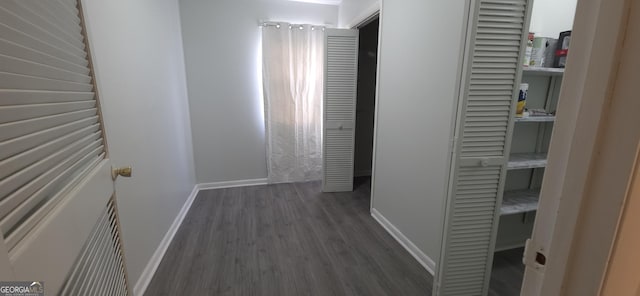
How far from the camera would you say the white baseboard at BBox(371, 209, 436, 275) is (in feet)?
6.19

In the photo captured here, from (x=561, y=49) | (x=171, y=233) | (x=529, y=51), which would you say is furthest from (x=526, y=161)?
(x=171, y=233)

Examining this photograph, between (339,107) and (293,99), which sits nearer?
(339,107)

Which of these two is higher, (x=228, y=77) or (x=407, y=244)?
(x=228, y=77)

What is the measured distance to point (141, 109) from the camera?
181 cm

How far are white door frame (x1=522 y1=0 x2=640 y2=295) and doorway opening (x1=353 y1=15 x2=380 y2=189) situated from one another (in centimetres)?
324

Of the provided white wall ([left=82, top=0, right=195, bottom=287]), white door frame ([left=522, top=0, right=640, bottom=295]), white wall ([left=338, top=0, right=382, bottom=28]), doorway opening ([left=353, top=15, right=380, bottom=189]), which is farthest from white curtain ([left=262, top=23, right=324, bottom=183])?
white door frame ([left=522, top=0, right=640, bottom=295])

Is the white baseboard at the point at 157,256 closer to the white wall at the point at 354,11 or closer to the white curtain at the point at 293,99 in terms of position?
the white curtain at the point at 293,99

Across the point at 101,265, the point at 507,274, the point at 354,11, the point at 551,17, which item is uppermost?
the point at 354,11

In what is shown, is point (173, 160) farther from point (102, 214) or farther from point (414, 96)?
point (414, 96)

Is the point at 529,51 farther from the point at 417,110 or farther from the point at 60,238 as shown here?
the point at 60,238

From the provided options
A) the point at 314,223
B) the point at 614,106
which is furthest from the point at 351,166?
the point at 614,106

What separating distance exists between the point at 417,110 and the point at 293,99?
1.90 m

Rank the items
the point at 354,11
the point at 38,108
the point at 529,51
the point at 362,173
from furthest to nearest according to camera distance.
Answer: the point at 362,173 < the point at 354,11 < the point at 529,51 < the point at 38,108

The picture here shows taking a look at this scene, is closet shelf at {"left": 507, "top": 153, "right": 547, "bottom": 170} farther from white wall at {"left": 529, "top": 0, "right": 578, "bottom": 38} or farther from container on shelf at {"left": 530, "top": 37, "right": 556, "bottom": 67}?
white wall at {"left": 529, "top": 0, "right": 578, "bottom": 38}
